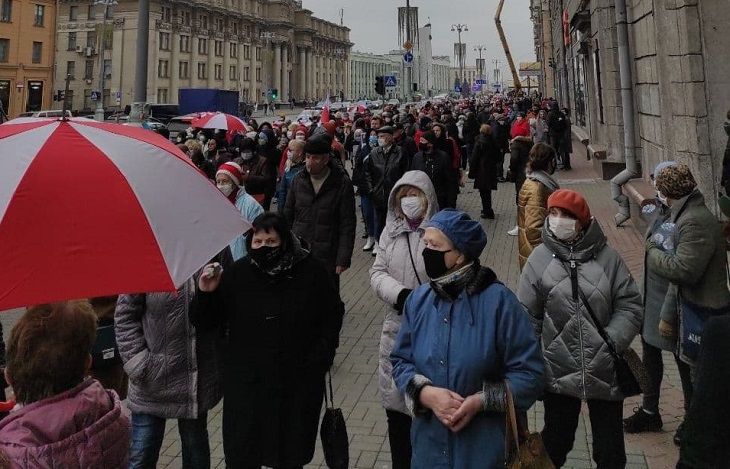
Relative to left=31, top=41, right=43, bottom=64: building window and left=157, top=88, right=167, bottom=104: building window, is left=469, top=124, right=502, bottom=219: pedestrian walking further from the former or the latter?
left=157, top=88, right=167, bottom=104: building window

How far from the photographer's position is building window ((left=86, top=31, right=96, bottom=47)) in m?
83.4

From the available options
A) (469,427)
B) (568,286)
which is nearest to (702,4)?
(568,286)

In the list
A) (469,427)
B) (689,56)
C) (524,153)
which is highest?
(689,56)

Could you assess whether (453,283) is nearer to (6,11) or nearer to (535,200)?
(535,200)

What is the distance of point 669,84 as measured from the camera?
10133 mm

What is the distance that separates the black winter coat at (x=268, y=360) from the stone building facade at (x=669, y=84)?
772cm

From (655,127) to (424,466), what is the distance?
437 inches

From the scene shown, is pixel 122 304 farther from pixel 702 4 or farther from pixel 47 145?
pixel 702 4

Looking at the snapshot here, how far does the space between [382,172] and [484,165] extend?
352 cm

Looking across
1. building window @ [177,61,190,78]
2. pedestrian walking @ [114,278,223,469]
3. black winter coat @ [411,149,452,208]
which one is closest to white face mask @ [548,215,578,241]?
pedestrian walking @ [114,278,223,469]

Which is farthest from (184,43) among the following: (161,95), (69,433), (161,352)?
(69,433)

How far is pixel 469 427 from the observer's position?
2.71 meters

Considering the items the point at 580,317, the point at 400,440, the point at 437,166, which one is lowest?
the point at 400,440

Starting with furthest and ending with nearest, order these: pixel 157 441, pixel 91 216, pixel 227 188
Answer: pixel 227 188, pixel 157 441, pixel 91 216
